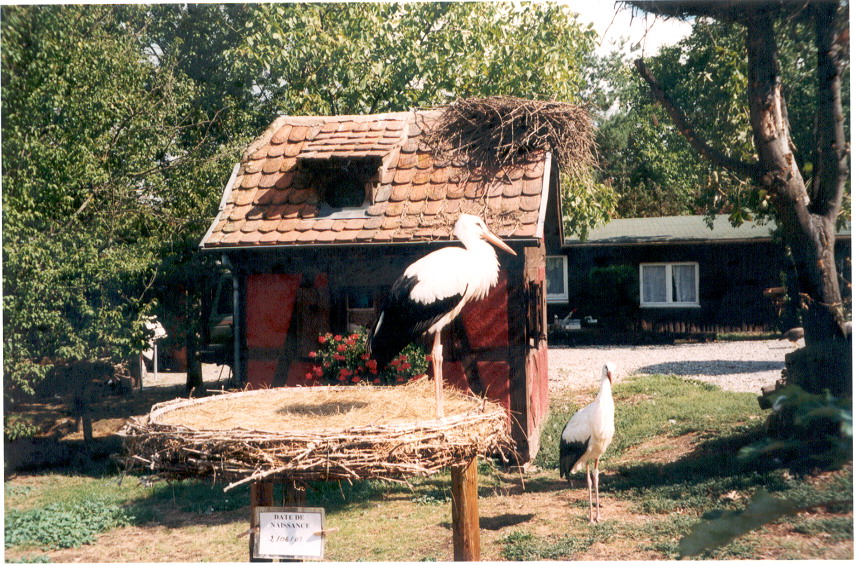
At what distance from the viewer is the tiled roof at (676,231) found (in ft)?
13.2

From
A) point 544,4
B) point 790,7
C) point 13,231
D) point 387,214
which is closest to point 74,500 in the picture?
point 13,231

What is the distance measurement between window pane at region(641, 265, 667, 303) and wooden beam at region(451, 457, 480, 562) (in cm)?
195

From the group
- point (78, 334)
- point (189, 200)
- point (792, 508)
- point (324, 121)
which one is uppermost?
point (324, 121)

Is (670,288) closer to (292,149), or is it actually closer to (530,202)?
(530,202)

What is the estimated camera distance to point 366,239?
4.21 meters

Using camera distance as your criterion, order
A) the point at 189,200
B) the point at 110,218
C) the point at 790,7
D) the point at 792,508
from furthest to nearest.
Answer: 1. the point at 189,200
2. the point at 110,218
3. the point at 790,7
4. the point at 792,508

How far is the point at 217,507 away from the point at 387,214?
7.94 ft

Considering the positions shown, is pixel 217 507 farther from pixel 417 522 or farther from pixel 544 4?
pixel 544 4

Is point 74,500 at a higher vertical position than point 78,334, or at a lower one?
lower

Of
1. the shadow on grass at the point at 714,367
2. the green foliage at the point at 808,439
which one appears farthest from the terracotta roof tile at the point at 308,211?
the green foliage at the point at 808,439

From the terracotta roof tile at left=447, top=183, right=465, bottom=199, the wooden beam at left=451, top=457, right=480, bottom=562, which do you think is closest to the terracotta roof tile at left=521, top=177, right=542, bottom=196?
the terracotta roof tile at left=447, top=183, right=465, bottom=199

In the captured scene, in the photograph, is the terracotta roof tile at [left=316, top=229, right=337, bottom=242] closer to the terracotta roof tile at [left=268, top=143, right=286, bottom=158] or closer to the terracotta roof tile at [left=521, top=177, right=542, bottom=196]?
the terracotta roof tile at [left=268, top=143, right=286, bottom=158]

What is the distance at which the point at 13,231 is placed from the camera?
12.8 feet

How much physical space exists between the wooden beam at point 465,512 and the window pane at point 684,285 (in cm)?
193
